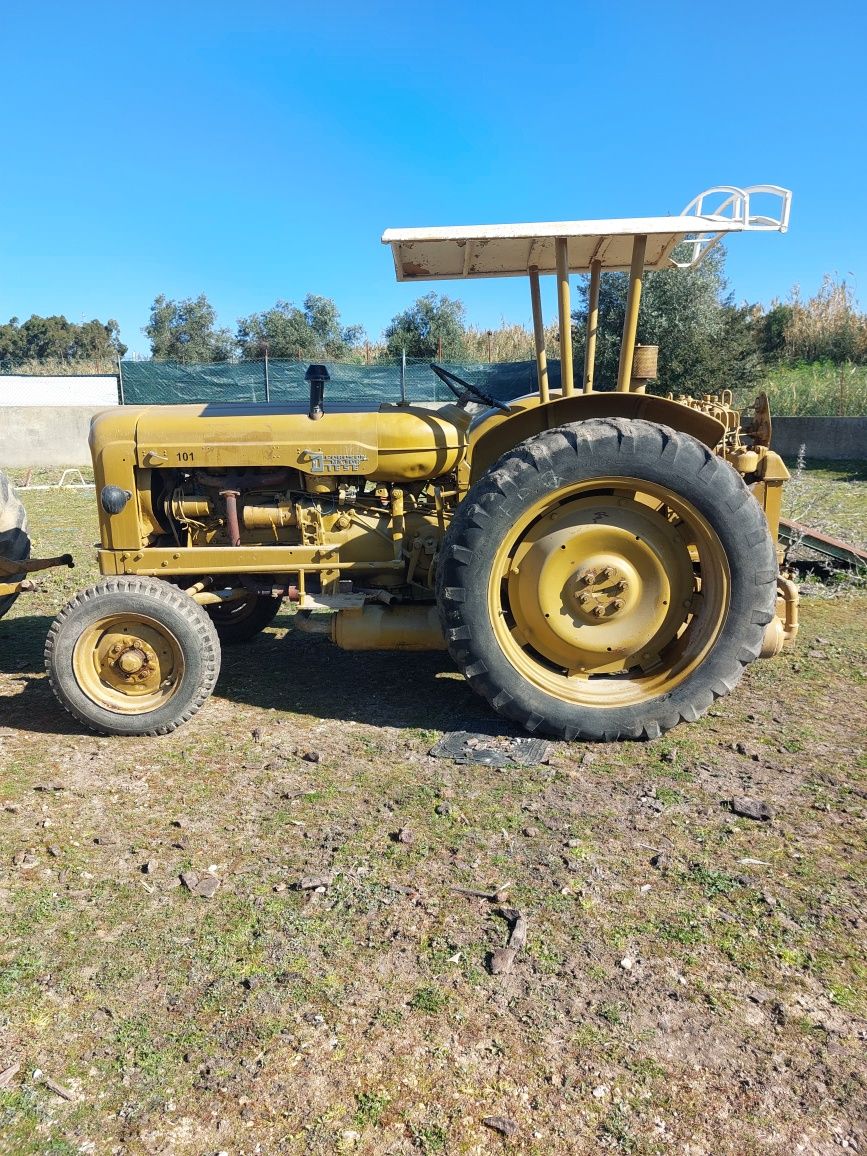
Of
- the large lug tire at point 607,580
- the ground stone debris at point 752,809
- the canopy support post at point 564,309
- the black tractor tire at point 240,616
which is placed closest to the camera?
the ground stone debris at point 752,809

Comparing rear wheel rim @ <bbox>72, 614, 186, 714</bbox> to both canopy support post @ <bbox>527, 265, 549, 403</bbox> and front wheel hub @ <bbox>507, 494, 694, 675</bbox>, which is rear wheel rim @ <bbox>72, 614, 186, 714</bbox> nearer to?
front wheel hub @ <bbox>507, 494, 694, 675</bbox>

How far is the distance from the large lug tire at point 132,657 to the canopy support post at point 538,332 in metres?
2.13

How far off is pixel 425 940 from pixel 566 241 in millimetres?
3234

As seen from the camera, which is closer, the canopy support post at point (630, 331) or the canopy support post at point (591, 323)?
the canopy support post at point (630, 331)

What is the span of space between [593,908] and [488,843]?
0.53 metres

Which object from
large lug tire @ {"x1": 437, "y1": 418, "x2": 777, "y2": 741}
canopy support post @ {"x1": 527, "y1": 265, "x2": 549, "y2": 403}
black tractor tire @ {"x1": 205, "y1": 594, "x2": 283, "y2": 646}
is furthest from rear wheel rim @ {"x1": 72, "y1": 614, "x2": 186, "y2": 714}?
canopy support post @ {"x1": 527, "y1": 265, "x2": 549, "y2": 403}

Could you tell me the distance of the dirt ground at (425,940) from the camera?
1.96m

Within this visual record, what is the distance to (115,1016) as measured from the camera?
7.44ft

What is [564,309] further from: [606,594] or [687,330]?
[687,330]

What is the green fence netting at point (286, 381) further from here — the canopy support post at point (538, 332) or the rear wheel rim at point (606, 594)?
the rear wheel rim at point (606, 594)

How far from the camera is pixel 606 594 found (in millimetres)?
4020

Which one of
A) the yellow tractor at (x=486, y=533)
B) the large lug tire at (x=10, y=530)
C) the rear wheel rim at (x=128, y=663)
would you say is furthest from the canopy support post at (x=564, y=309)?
the large lug tire at (x=10, y=530)

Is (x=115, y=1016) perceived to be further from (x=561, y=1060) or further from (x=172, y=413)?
(x=172, y=413)

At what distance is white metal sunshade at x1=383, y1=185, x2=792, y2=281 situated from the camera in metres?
3.77
